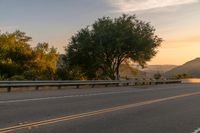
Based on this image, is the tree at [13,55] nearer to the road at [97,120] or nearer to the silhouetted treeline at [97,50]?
the silhouetted treeline at [97,50]

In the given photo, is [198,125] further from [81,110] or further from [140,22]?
[140,22]

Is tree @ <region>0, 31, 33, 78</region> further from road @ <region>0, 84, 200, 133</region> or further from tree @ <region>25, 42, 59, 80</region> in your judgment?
road @ <region>0, 84, 200, 133</region>

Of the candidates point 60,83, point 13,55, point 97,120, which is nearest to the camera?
point 97,120

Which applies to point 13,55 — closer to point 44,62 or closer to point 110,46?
point 44,62

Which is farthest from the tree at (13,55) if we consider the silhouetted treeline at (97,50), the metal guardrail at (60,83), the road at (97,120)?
the road at (97,120)

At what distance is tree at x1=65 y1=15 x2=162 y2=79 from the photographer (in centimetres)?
6197

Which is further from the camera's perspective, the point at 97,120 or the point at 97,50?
the point at 97,50

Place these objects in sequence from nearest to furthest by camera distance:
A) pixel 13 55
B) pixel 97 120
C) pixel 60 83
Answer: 1. pixel 97 120
2. pixel 60 83
3. pixel 13 55

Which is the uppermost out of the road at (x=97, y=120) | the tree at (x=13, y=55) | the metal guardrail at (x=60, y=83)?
the tree at (x=13, y=55)

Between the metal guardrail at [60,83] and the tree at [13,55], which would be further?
the tree at [13,55]

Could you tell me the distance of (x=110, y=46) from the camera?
61844 millimetres

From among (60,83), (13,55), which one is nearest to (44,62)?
(13,55)

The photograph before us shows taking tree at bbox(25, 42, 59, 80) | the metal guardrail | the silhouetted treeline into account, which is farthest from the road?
the silhouetted treeline

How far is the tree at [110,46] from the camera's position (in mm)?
61969
